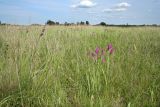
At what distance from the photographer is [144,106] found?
228cm

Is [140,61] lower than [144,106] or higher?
higher

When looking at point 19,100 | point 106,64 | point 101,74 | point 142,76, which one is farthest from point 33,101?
point 142,76

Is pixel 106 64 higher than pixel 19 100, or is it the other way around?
pixel 106 64

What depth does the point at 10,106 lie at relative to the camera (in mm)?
2225

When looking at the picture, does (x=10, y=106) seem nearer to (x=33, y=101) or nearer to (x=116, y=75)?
(x=33, y=101)

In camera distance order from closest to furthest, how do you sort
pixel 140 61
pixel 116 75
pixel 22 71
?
pixel 22 71 < pixel 116 75 < pixel 140 61

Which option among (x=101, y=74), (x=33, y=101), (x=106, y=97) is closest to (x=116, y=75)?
(x=101, y=74)

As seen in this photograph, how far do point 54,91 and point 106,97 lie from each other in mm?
497

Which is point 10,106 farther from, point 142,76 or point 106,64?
point 142,76

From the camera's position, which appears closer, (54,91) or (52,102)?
(52,102)

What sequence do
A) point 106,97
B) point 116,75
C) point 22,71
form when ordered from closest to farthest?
point 106,97 < point 22,71 < point 116,75

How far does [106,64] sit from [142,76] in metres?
0.44

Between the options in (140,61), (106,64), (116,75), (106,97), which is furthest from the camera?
(140,61)

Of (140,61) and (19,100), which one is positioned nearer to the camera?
(19,100)
